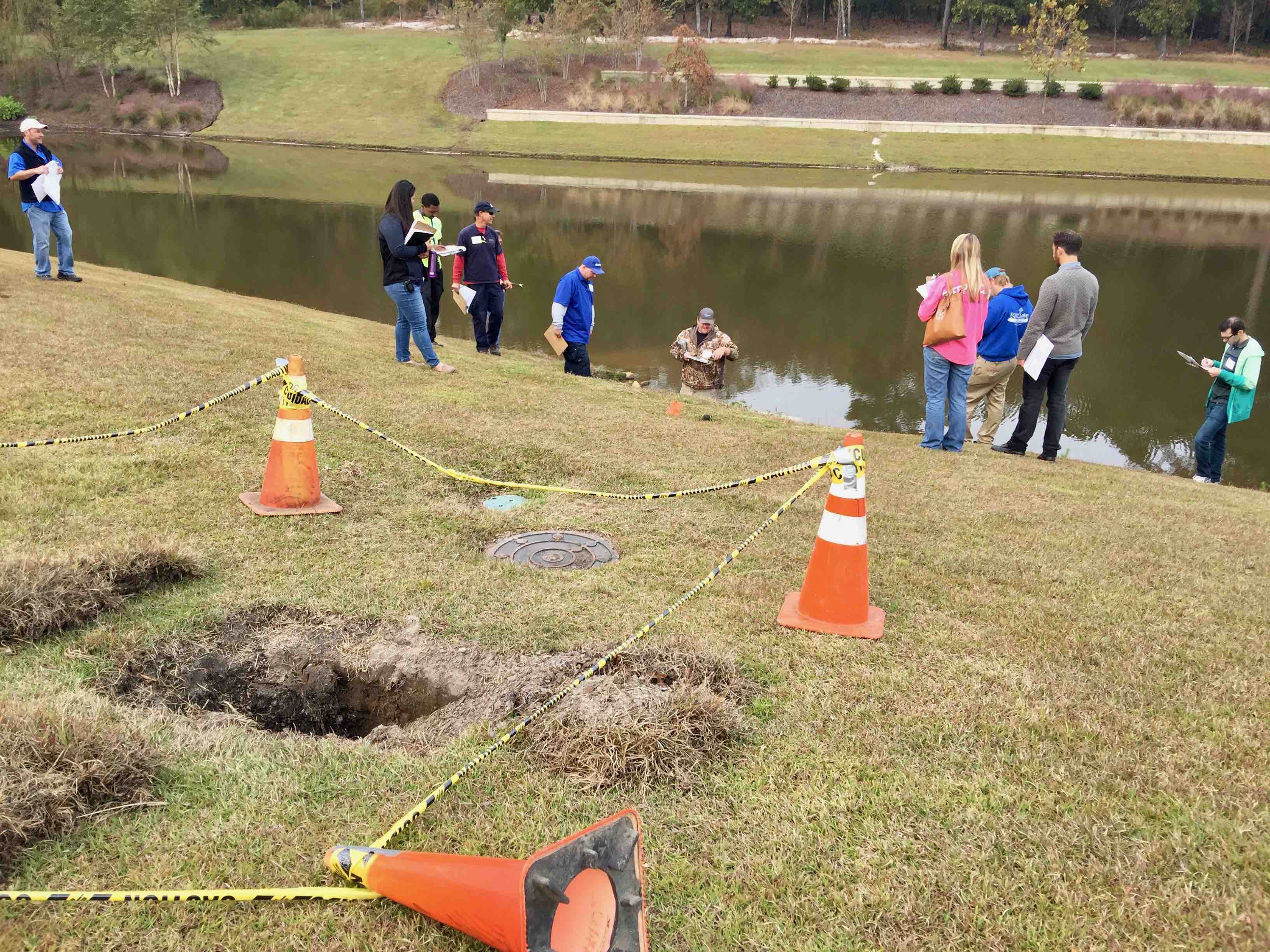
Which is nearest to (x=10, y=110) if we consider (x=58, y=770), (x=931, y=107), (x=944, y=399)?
(x=931, y=107)

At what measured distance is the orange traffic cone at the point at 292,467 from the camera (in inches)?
219

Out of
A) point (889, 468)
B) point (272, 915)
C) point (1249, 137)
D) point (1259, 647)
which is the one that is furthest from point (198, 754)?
point (1249, 137)

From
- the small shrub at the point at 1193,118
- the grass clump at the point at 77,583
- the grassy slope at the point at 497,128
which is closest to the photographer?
the grass clump at the point at 77,583

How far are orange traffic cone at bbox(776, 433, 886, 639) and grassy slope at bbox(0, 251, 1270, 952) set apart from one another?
0.16m

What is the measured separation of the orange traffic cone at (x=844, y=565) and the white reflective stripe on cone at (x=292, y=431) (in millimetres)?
3227

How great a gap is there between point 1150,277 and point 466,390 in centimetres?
2079

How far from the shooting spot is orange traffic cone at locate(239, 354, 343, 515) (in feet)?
18.3

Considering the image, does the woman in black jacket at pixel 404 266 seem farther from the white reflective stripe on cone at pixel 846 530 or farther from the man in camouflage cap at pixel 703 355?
the white reflective stripe on cone at pixel 846 530

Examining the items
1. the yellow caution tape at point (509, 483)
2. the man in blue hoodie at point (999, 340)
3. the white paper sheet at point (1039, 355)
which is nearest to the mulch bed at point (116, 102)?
the man in blue hoodie at point (999, 340)

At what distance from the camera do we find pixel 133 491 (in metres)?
5.70

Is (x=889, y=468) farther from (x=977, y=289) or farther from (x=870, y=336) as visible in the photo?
(x=870, y=336)

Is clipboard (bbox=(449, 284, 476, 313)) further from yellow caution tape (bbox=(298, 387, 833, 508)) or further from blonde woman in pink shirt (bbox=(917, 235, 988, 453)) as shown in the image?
blonde woman in pink shirt (bbox=(917, 235, 988, 453))

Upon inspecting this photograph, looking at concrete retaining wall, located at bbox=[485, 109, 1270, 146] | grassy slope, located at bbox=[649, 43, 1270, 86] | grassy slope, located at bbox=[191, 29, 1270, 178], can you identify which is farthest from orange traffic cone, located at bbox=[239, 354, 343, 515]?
grassy slope, located at bbox=[649, 43, 1270, 86]

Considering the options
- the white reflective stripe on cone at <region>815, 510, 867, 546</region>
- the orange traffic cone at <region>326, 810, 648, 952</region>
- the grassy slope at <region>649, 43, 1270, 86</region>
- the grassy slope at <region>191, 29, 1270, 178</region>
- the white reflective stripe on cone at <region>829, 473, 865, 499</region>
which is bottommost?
the orange traffic cone at <region>326, 810, 648, 952</region>
